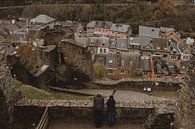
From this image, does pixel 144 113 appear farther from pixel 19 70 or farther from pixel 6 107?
pixel 19 70

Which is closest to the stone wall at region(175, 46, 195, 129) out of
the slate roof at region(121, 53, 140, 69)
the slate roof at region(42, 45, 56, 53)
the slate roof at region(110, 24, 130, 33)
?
the slate roof at region(42, 45, 56, 53)

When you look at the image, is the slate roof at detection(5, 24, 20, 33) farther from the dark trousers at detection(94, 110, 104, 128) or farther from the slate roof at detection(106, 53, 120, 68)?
the dark trousers at detection(94, 110, 104, 128)

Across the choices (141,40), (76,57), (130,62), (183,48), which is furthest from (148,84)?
(141,40)

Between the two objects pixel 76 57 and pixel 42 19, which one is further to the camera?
pixel 42 19

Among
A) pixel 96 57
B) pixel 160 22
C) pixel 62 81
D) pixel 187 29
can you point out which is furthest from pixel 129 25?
pixel 62 81

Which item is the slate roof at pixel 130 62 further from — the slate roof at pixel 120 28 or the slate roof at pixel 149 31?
the slate roof at pixel 120 28

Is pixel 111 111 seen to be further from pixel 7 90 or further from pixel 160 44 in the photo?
pixel 160 44

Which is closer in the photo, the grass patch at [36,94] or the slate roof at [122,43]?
the grass patch at [36,94]

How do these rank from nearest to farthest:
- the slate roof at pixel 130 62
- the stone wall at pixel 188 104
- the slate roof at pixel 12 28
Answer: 1. the stone wall at pixel 188 104
2. the slate roof at pixel 130 62
3. the slate roof at pixel 12 28

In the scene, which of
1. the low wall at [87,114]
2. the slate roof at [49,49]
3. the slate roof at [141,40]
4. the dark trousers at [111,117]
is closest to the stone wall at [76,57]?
the slate roof at [49,49]
